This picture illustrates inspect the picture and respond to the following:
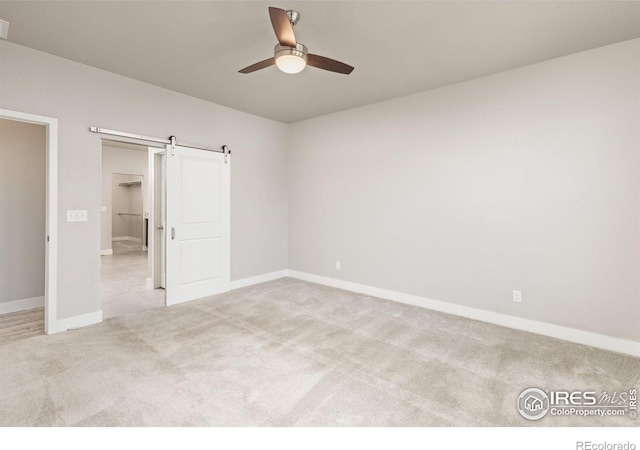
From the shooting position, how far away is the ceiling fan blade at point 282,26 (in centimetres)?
190

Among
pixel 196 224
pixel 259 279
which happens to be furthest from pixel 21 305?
pixel 259 279

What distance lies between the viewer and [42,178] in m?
3.93

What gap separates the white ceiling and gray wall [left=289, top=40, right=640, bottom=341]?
15.0 inches

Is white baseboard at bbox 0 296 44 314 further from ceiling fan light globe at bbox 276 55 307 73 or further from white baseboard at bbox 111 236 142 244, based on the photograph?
white baseboard at bbox 111 236 142 244

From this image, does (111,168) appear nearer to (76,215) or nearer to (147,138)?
(147,138)

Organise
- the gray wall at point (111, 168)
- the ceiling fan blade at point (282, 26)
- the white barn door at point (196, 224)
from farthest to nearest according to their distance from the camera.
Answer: the gray wall at point (111, 168) → the white barn door at point (196, 224) → the ceiling fan blade at point (282, 26)

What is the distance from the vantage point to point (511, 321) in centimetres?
334

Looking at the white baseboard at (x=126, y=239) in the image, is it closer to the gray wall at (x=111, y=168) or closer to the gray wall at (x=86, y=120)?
the gray wall at (x=111, y=168)

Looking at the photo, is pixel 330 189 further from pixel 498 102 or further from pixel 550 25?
pixel 550 25

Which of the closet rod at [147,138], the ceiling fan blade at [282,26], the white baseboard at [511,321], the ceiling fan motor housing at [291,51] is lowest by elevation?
the white baseboard at [511,321]

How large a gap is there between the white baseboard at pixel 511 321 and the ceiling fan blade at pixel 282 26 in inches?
131

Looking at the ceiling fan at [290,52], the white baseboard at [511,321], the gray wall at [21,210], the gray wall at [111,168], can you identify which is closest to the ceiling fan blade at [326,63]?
the ceiling fan at [290,52]

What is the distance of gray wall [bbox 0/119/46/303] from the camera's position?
3668mm

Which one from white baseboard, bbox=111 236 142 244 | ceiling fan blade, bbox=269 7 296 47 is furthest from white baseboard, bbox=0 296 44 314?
white baseboard, bbox=111 236 142 244
